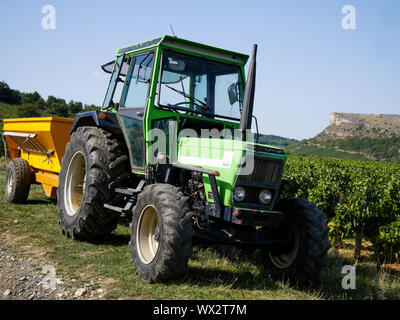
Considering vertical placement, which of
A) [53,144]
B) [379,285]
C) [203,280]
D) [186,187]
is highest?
[53,144]

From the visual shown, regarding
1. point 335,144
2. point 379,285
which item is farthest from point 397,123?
point 379,285

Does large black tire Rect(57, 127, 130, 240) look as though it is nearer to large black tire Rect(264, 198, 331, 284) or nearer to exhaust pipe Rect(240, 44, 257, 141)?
exhaust pipe Rect(240, 44, 257, 141)

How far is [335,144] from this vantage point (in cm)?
12519

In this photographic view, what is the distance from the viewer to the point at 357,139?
125 meters

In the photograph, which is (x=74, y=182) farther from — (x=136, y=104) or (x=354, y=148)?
(x=354, y=148)

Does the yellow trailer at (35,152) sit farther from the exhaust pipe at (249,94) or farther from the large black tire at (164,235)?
the exhaust pipe at (249,94)

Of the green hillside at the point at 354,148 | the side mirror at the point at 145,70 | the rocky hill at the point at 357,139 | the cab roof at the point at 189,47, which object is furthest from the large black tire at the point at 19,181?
the rocky hill at the point at 357,139

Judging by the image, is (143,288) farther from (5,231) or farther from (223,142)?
(5,231)

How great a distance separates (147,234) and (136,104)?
6.16 ft

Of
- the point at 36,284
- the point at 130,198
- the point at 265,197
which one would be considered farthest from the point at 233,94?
the point at 36,284

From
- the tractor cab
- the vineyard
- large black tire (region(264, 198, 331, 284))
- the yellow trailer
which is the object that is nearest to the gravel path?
the tractor cab

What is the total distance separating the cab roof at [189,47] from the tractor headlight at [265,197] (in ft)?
7.00
